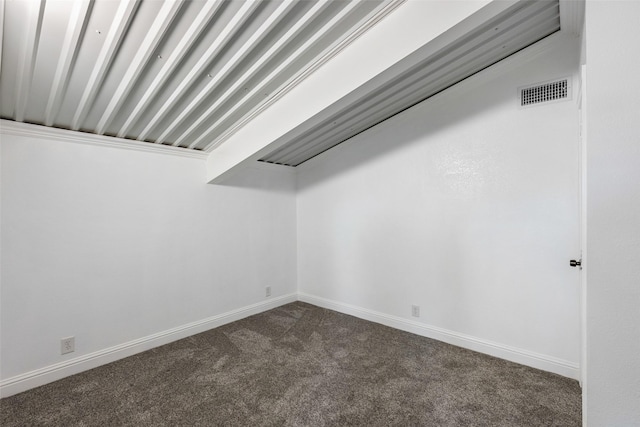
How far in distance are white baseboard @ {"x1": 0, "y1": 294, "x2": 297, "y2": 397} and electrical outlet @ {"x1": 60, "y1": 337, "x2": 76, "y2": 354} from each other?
0.30ft

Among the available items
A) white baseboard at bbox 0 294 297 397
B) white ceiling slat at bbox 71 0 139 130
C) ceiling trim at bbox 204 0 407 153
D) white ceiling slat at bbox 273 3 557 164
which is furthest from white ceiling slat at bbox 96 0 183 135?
white baseboard at bbox 0 294 297 397

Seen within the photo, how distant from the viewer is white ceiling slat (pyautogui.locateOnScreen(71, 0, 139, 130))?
143 centimetres

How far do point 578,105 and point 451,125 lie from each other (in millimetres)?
974

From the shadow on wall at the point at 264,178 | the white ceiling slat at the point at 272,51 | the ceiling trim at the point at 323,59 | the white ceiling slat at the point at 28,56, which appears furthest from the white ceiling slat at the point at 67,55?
the shadow on wall at the point at 264,178

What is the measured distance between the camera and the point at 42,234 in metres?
2.32

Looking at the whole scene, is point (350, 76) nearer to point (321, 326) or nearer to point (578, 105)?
point (578, 105)

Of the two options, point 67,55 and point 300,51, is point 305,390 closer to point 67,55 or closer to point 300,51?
point 300,51

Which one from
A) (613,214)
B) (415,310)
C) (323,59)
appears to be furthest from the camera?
(415,310)

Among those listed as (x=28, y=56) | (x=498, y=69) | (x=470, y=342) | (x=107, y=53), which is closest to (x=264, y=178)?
(x=107, y=53)

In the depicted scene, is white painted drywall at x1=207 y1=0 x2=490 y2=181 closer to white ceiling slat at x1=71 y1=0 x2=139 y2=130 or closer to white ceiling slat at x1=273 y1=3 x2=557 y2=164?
white ceiling slat at x1=273 y1=3 x2=557 y2=164

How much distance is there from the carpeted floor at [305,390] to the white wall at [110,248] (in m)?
0.38

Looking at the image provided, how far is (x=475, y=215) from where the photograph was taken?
2764 mm

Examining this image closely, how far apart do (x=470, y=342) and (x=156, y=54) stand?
3600 millimetres

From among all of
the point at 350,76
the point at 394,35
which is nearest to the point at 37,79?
the point at 350,76
